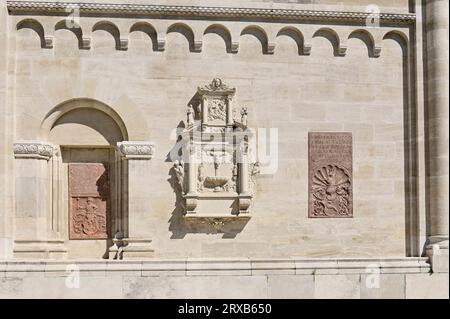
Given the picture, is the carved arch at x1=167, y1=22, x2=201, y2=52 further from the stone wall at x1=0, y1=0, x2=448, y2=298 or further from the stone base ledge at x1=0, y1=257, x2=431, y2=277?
the stone base ledge at x1=0, y1=257, x2=431, y2=277

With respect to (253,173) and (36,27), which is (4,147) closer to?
(36,27)

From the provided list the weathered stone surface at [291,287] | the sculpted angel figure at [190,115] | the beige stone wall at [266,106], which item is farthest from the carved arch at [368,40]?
the weathered stone surface at [291,287]

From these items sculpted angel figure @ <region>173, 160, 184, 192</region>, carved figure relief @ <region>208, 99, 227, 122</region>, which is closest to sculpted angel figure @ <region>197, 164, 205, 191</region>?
sculpted angel figure @ <region>173, 160, 184, 192</region>

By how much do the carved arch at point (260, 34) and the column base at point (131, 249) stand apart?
4.39 m

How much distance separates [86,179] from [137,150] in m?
1.23

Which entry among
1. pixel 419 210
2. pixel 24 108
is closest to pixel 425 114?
pixel 419 210

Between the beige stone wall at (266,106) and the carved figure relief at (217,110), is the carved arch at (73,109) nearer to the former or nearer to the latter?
the beige stone wall at (266,106)

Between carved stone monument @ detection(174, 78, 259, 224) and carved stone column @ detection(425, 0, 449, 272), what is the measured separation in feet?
11.7

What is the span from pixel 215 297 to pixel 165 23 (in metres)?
5.48

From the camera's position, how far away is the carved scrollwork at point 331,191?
52.5 ft

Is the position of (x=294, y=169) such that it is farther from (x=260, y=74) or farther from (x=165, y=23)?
(x=165, y=23)

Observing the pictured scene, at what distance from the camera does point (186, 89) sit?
15.8 metres

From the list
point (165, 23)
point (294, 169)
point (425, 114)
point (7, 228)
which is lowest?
point (7, 228)

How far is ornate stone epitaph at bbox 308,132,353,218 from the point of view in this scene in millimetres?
16016
